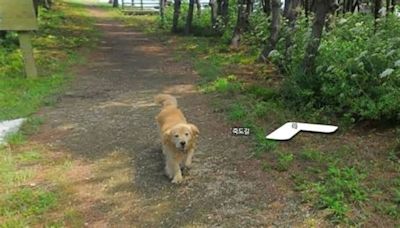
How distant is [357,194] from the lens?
13.9 feet

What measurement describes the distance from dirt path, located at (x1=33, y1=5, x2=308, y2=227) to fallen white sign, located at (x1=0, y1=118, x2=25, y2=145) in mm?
382

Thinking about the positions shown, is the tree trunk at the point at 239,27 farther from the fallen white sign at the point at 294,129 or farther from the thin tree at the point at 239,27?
the fallen white sign at the point at 294,129

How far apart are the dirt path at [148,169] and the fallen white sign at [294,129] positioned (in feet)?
1.42

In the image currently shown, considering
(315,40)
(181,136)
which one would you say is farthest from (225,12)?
(181,136)

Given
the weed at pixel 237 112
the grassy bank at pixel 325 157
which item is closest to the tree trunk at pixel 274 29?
the grassy bank at pixel 325 157

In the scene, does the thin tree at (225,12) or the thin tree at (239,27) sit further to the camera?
the thin tree at (225,12)

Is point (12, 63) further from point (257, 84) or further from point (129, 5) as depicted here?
point (129, 5)

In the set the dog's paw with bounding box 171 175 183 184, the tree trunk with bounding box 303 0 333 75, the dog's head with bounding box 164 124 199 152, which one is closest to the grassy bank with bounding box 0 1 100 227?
the dog's paw with bounding box 171 175 183 184

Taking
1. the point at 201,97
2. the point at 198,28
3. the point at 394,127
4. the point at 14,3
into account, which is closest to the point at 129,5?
the point at 198,28

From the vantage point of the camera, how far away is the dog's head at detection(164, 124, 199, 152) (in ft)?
15.6

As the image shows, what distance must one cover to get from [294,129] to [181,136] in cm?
207

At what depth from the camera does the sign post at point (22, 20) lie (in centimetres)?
1016

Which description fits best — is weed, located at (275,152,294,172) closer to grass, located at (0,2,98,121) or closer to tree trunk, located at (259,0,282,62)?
grass, located at (0,2,98,121)

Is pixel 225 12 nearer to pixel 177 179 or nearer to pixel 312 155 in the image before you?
pixel 312 155
